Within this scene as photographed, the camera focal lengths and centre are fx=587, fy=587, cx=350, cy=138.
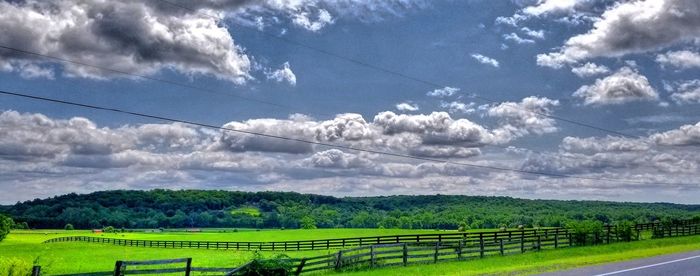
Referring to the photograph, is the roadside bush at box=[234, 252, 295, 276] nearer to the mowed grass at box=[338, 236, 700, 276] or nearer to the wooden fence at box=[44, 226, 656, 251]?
the mowed grass at box=[338, 236, 700, 276]

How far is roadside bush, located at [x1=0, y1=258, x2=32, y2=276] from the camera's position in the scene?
666 inches

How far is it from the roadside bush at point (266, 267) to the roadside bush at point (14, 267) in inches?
246

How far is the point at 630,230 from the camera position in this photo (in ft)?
152

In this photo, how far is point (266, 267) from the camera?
62.9 ft

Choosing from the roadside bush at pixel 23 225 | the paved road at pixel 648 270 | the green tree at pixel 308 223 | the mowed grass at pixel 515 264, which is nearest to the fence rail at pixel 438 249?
the mowed grass at pixel 515 264

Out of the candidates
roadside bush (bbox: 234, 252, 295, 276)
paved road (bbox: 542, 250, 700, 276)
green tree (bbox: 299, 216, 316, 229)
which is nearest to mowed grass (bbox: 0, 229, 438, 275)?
roadside bush (bbox: 234, 252, 295, 276)

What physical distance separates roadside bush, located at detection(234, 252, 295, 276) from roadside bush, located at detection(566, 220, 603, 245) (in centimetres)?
2794

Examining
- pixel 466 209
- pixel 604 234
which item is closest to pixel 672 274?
pixel 604 234

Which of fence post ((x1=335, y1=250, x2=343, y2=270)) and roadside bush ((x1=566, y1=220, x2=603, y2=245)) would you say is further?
roadside bush ((x1=566, y1=220, x2=603, y2=245))

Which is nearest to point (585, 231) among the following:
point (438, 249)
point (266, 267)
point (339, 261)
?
point (438, 249)

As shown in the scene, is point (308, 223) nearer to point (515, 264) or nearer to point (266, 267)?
point (515, 264)

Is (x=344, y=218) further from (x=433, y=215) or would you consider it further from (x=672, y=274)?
(x=672, y=274)

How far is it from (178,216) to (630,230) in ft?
565

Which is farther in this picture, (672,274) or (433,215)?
(433,215)
